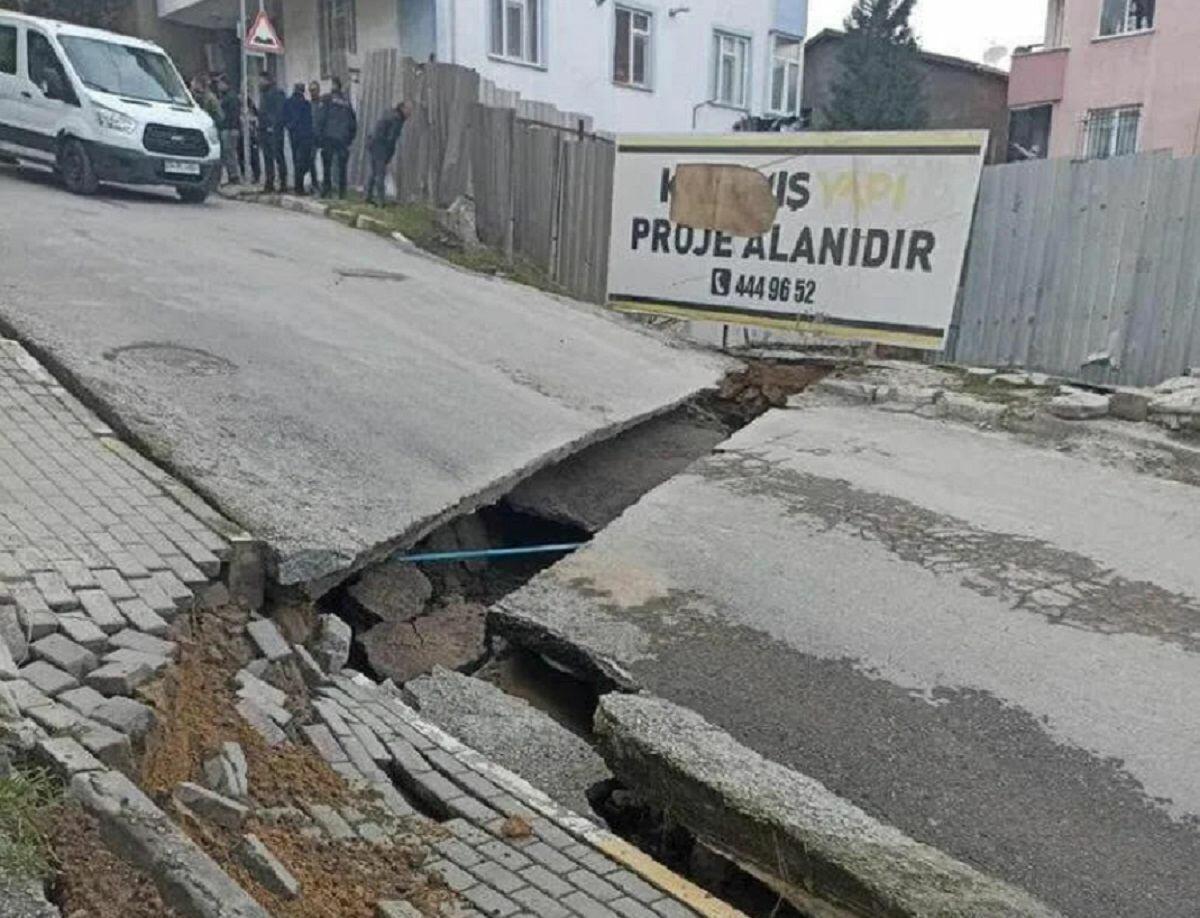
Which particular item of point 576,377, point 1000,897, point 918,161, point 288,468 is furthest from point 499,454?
point 918,161

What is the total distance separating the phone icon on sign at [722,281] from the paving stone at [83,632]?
7750 millimetres

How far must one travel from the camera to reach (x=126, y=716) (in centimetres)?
321

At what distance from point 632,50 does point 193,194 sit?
1043cm

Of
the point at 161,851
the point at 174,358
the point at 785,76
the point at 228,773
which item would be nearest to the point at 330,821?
the point at 228,773

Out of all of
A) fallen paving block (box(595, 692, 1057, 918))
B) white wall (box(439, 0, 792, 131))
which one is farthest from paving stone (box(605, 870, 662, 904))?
white wall (box(439, 0, 792, 131))

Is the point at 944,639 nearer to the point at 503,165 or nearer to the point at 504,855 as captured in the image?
the point at 504,855

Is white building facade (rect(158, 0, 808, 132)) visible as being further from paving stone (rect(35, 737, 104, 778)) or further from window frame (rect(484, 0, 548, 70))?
paving stone (rect(35, 737, 104, 778))

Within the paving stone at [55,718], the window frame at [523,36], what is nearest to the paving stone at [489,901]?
the paving stone at [55,718]

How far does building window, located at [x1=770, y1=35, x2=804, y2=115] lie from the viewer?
83.9 ft

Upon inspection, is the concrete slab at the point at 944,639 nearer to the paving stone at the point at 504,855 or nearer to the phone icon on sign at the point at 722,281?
the paving stone at the point at 504,855

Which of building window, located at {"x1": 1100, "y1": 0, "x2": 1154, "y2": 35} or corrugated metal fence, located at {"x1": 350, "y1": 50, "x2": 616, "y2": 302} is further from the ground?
building window, located at {"x1": 1100, "y1": 0, "x2": 1154, "y2": 35}

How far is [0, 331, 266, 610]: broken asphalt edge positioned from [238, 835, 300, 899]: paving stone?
5.14 feet

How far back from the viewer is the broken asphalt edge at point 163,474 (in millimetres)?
4395

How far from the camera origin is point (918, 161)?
29.7 ft
